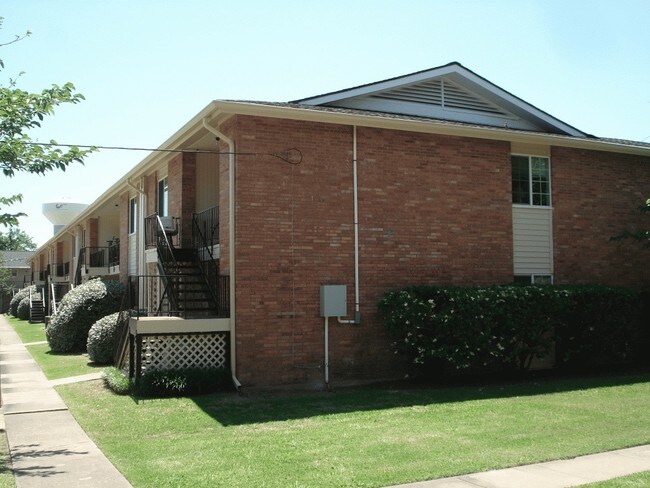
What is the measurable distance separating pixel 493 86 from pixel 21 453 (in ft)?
43.6

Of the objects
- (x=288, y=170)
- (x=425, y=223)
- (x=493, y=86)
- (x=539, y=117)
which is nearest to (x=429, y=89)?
(x=493, y=86)

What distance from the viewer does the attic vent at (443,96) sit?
1636 cm

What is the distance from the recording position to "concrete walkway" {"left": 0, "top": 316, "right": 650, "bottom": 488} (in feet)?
21.9

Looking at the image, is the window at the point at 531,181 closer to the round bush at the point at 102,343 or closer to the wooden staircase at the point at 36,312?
the round bush at the point at 102,343

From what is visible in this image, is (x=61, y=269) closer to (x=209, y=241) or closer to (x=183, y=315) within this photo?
(x=209, y=241)

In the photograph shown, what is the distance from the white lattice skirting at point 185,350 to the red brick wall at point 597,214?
8.28m

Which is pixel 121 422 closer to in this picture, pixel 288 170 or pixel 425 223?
pixel 288 170

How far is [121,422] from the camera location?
10078mm

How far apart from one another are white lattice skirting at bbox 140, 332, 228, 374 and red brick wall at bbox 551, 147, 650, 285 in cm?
828

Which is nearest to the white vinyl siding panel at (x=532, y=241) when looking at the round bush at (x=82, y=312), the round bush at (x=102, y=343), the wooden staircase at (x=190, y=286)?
the wooden staircase at (x=190, y=286)

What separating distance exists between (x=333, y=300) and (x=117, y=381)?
4418mm

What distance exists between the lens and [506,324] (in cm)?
1315

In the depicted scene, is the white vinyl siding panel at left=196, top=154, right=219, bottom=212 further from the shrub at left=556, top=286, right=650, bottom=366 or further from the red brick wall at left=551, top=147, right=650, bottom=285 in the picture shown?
the shrub at left=556, top=286, right=650, bottom=366

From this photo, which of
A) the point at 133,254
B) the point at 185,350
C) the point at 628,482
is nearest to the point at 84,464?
the point at 185,350
